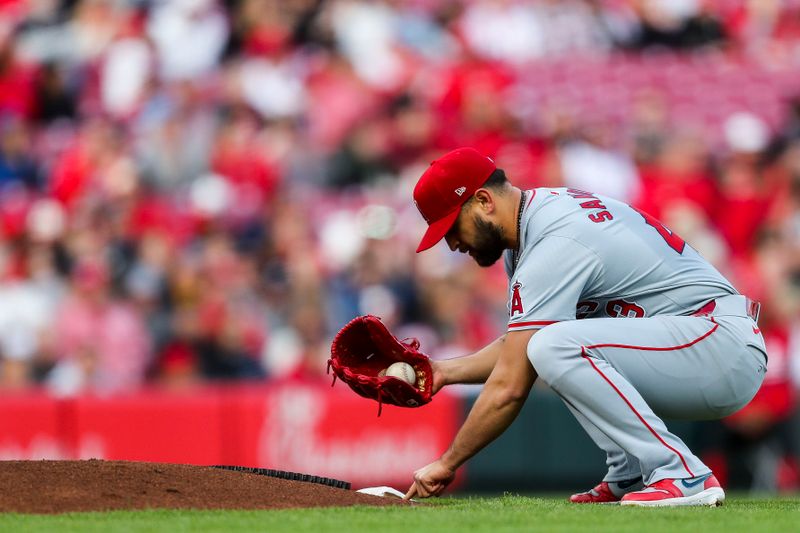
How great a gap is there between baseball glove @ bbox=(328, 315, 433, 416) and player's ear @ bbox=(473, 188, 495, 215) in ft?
2.21

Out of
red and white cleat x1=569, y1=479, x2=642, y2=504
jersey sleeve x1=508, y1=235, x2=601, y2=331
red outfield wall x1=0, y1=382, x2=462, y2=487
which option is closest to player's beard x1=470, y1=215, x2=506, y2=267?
jersey sleeve x1=508, y1=235, x2=601, y2=331

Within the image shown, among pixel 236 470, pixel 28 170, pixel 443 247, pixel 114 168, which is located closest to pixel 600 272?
pixel 236 470

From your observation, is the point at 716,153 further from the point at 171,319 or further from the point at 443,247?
the point at 171,319

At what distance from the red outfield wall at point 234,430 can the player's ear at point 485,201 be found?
4471mm

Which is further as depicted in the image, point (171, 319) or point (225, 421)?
point (171, 319)

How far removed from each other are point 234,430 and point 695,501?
5.19 metres

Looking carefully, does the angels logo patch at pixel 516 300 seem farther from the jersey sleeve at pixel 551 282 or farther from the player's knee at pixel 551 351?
the player's knee at pixel 551 351

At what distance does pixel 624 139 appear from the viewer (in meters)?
12.2

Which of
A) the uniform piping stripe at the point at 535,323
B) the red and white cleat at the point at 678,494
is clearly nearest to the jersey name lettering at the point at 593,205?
the uniform piping stripe at the point at 535,323

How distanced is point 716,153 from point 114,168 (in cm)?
575

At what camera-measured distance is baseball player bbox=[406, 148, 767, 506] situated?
15.7 ft

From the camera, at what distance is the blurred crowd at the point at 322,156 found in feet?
34.4

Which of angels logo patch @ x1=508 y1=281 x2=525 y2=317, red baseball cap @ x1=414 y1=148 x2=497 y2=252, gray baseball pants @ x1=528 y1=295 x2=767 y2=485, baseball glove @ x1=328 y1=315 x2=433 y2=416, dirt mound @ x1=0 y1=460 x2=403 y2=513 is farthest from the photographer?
baseball glove @ x1=328 y1=315 x2=433 y2=416

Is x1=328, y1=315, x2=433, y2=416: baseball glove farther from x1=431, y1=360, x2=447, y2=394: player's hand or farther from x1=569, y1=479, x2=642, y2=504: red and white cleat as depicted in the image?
x1=569, y1=479, x2=642, y2=504: red and white cleat
